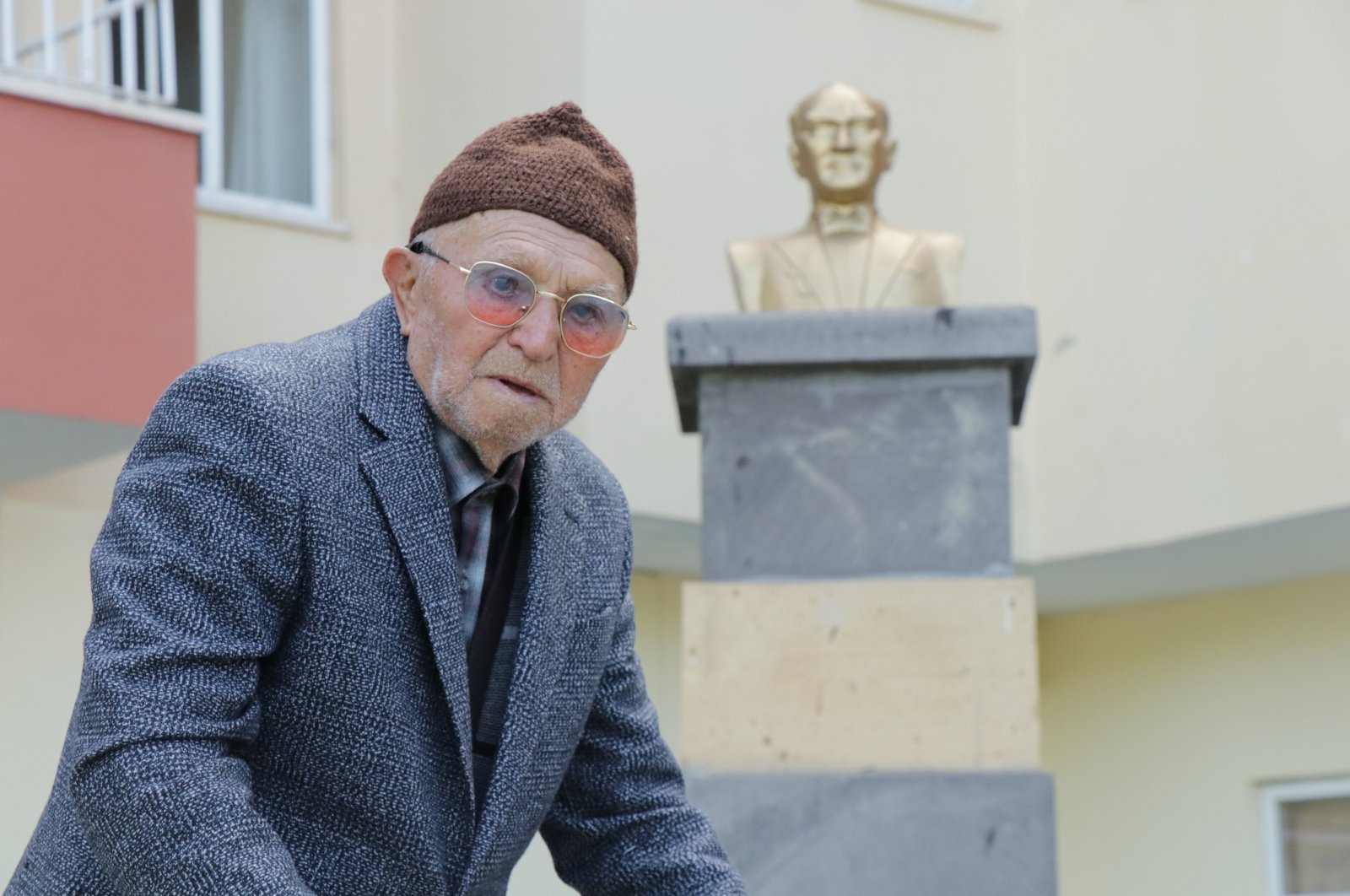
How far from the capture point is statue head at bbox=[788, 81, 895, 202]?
229 inches

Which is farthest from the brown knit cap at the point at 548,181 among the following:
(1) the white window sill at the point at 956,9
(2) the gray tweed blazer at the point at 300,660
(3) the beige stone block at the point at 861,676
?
(1) the white window sill at the point at 956,9

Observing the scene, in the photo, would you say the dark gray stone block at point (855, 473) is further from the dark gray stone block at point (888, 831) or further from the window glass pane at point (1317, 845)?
the window glass pane at point (1317, 845)

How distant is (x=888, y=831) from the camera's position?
4984 mm

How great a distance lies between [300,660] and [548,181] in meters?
0.52

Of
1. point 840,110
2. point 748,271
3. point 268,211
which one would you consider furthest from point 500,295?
point 268,211

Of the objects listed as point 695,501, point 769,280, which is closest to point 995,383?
point 769,280

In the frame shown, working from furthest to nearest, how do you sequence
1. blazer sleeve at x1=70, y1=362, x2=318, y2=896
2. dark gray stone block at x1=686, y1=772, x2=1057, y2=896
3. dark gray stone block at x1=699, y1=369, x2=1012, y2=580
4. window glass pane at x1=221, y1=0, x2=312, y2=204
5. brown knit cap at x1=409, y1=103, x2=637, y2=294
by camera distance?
window glass pane at x1=221, y1=0, x2=312, y2=204
dark gray stone block at x1=699, y1=369, x2=1012, y2=580
dark gray stone block at x1=686, y1=772, x2=1057, y2=896
brown knit cap at x1=409, y1=103, x2=637, y2=294
blazer sleeve at x1=70, y1=362, x2=318, y2=896

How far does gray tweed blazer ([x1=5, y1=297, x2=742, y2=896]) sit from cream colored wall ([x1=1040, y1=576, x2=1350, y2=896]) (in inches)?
275

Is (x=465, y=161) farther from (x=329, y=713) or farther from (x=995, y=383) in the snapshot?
(x=995, y=383)

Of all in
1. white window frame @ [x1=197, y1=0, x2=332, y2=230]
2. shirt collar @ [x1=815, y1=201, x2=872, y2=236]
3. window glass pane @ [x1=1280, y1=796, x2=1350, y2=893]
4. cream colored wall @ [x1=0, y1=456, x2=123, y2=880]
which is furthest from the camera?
window glass pane @ [x1=1280, y1=796, x2=1350, y2=893]

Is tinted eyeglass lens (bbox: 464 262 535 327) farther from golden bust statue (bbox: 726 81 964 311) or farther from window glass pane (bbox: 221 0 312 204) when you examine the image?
window glass pane (bbox: 221 0 312 204)

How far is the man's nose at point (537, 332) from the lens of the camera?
6.35ft

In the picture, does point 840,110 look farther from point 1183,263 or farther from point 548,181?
point 548,181

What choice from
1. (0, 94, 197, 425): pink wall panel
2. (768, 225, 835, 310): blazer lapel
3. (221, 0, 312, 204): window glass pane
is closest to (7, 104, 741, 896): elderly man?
(768, 225, 835, 310): blazer lapel
